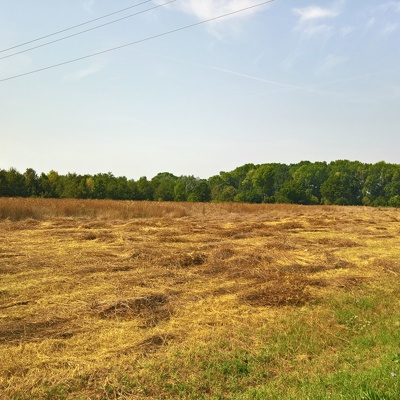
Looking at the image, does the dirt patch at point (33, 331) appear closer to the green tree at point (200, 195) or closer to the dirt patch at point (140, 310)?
the dirt patch at point (140, 310)

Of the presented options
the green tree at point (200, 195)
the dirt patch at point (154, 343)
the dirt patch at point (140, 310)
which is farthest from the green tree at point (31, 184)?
the dirt patch at point (154, 343)

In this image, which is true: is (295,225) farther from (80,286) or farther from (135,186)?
(135,186)

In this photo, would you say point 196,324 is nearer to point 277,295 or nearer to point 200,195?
point 277,295

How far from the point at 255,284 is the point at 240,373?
3.40 metres

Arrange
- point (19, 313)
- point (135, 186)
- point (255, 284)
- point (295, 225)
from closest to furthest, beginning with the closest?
point (19, 313)
point (255, 284)
point (295, 225)
point (135, 186)

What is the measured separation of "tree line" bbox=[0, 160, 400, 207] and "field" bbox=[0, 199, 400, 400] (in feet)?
119

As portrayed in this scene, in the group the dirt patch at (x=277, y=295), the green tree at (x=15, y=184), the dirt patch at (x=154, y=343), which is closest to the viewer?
the dirt patch at (x=154, y=343)

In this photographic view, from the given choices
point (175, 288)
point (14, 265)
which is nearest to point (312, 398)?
point (175, 288)

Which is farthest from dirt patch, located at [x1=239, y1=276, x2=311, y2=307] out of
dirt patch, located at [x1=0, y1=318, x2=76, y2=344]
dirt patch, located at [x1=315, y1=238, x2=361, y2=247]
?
dirt patch, located at [x1=315, y1=238, x2=361, y2=247]

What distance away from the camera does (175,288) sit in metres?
6.52

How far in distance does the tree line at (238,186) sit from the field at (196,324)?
36.1m

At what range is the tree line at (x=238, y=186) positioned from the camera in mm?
43875

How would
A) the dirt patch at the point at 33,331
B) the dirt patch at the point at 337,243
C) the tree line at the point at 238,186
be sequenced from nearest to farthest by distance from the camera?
the dirt patch at the point at 33,331, the dirt patch at the point at 337,243, the tree line at the point at 238,186

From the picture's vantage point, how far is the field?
3283 mm
